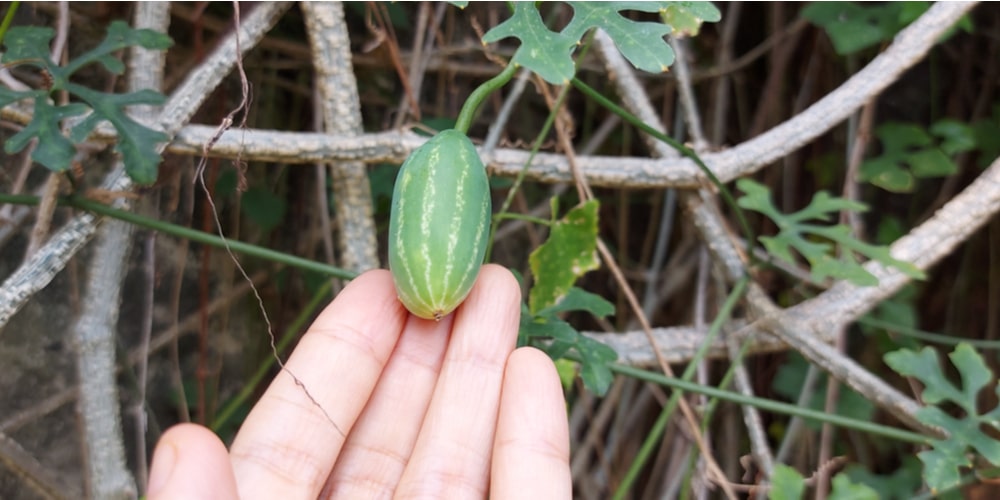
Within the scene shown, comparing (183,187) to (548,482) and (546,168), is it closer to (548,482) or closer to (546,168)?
(546,168)

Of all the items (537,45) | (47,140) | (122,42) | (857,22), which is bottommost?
(47,140)

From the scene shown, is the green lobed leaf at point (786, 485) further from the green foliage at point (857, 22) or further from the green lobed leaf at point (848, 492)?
the green foliage at point (857, 22)

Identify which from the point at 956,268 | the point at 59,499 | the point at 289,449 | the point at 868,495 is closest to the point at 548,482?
the point at 289,449

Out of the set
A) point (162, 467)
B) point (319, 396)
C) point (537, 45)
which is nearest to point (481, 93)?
point (537, 45)

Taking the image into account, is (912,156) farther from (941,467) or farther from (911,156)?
(941,467)

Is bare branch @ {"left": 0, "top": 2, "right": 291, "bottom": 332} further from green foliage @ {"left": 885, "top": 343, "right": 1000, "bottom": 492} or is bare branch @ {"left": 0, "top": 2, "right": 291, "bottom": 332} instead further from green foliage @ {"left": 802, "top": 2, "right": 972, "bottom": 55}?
green foliage @ {"left": 885, "top": 343, "right": 1000, "bottom": 492}

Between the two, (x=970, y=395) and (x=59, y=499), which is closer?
(x=970, y=395)
